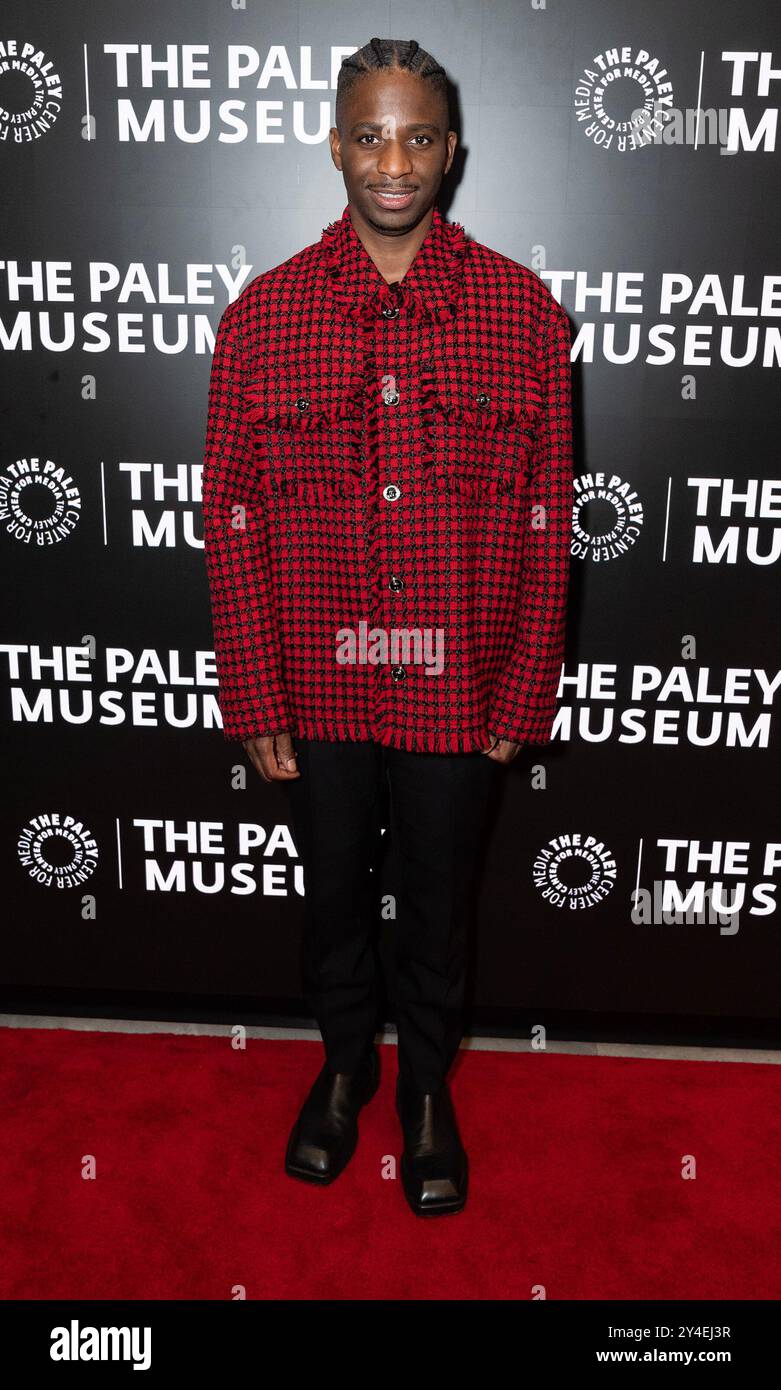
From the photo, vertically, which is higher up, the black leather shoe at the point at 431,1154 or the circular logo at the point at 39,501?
the circular logo at the point at 39,501

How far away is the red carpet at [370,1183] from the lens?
163 centimetres

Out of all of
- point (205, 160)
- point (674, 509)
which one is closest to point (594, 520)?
point (674, 509)

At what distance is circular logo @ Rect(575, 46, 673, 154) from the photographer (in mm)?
1822

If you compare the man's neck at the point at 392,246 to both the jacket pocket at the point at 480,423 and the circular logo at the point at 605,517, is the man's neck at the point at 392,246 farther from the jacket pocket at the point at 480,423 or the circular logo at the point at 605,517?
the circular logo at the point at 605,517

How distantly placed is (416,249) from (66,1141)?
1.61 metres

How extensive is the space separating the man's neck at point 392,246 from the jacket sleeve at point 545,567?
0.73 ft

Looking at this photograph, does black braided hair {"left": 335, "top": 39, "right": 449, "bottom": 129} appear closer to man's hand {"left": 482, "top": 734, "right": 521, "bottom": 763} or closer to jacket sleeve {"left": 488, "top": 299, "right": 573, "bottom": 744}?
jacket sleeve {"left": 488, "top": 299, "right": 573, "bottom": 744}

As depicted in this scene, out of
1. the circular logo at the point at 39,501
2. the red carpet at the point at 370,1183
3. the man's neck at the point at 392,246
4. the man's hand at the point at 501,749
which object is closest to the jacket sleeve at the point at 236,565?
the man's neck at the point at 392,246

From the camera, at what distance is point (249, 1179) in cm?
183

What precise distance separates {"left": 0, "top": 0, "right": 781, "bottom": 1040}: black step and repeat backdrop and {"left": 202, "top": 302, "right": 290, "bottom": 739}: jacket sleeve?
1.37 ft

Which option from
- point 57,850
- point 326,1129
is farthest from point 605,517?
point 57,850

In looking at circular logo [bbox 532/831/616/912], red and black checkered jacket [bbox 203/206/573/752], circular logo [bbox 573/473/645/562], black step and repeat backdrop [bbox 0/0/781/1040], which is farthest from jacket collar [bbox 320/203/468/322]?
circular logo [bbox 532/831/616/912]
